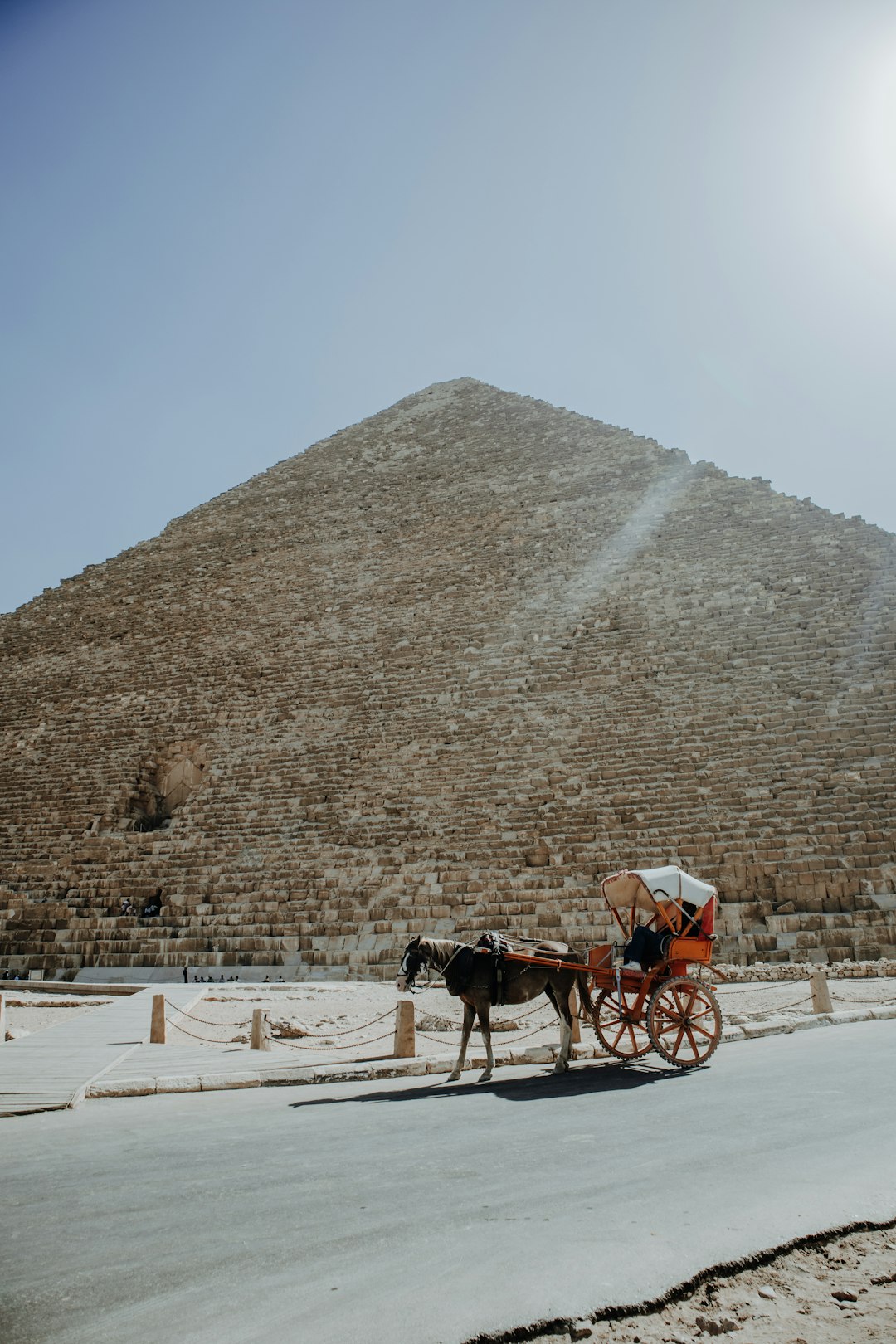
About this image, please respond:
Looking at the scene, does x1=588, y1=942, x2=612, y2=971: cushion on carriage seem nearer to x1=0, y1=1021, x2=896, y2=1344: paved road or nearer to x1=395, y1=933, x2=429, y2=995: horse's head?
x1=395, y1=933, x2=429, y2=995: horse's head

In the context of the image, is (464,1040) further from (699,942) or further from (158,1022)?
(158,1022)

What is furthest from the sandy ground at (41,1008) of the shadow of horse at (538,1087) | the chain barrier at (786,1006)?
the chain barrier at (786,1006)

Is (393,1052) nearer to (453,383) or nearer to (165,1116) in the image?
(165,1116)

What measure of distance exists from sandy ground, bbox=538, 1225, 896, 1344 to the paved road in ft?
0.17

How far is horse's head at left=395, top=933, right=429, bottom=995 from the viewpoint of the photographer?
439 cm

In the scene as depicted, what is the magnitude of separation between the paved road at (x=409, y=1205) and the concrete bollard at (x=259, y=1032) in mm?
2141

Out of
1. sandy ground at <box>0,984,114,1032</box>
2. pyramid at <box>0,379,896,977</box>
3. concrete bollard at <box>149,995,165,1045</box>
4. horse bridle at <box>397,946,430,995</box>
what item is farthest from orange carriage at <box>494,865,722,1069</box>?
sandy ground at <box>0,984,114,1032</box>

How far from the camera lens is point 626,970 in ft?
15.2

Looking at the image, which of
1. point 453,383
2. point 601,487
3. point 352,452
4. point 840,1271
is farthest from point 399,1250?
point 453,383

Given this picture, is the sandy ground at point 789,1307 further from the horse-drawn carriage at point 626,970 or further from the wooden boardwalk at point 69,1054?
the wooden boardwalk at point 69,1054

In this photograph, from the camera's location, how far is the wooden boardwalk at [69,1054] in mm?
3912

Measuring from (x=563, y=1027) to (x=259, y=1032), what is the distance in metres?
2.38

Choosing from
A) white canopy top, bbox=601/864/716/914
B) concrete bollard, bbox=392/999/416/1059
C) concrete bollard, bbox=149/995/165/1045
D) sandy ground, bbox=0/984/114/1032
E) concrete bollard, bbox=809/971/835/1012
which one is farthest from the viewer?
sandy ground, bbox=0/984/114/1032

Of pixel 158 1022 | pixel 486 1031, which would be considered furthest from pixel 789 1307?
pixel 158 1022
